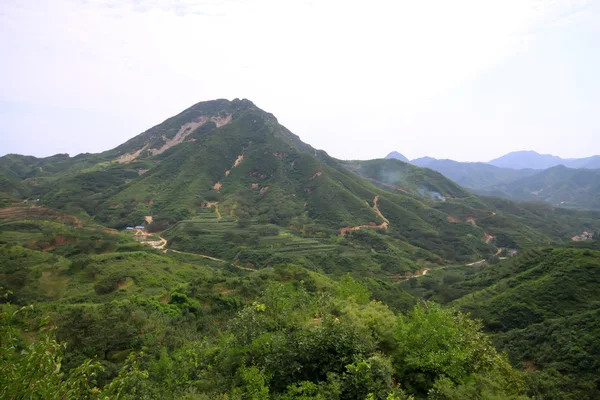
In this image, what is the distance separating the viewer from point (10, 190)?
11100 centimetres

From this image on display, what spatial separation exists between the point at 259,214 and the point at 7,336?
109 meters

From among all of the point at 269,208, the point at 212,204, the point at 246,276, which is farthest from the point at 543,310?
the point at 212,204

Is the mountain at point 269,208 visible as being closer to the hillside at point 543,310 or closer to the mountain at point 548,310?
the hillside at point 543,310

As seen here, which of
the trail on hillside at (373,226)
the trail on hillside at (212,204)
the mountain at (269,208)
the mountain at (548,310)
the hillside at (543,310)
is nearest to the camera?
the hillside at (543,310)

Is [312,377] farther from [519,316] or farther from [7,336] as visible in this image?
[519,316]

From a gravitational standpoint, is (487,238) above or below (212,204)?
below

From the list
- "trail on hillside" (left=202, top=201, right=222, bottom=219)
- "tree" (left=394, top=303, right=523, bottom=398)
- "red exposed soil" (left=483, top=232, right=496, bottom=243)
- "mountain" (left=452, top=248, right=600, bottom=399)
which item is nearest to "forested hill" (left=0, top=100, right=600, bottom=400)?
"tree" (left=394, top=303, right=523, bottom=398)

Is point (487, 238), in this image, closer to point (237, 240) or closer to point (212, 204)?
point (237, 240)

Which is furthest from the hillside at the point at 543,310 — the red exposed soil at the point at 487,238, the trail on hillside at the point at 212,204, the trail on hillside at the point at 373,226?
the trail on hillside at the point at 212,204

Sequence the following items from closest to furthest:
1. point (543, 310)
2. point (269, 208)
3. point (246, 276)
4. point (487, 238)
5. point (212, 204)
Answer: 1. point (543, 310)
2. point (246, 276)
3. point (487, 238)
4. point (269, 208)
5. point (212, 204)

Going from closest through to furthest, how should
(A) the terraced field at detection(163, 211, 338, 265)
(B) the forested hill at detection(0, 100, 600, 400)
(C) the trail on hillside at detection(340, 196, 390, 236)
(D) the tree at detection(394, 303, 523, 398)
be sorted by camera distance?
(B) the forested hill at detection(0, 100, 600, 400) → (D) the tree at detection(394, 303, 523, 398) → (A) the terraced field at detection(163, 211, 338, 265) → (C) the trail on hillside at detection(340, 196, 390, 236)

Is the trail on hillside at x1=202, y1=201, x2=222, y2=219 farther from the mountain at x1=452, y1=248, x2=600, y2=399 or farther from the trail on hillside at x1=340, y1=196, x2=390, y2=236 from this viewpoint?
the mountain at x1=452, y1=248, x2=600, y2=399

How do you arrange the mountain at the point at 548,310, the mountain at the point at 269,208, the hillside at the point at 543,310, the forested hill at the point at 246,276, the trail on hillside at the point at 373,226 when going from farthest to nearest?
the trail on hillside at the point at 373,226, the mountain at the point at 269,208, the mountain at the point at 548,310, the hillside at the point at 543,310, the forested hill at the point at 246,276

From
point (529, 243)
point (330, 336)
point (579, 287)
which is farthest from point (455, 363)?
point (529, 243)
